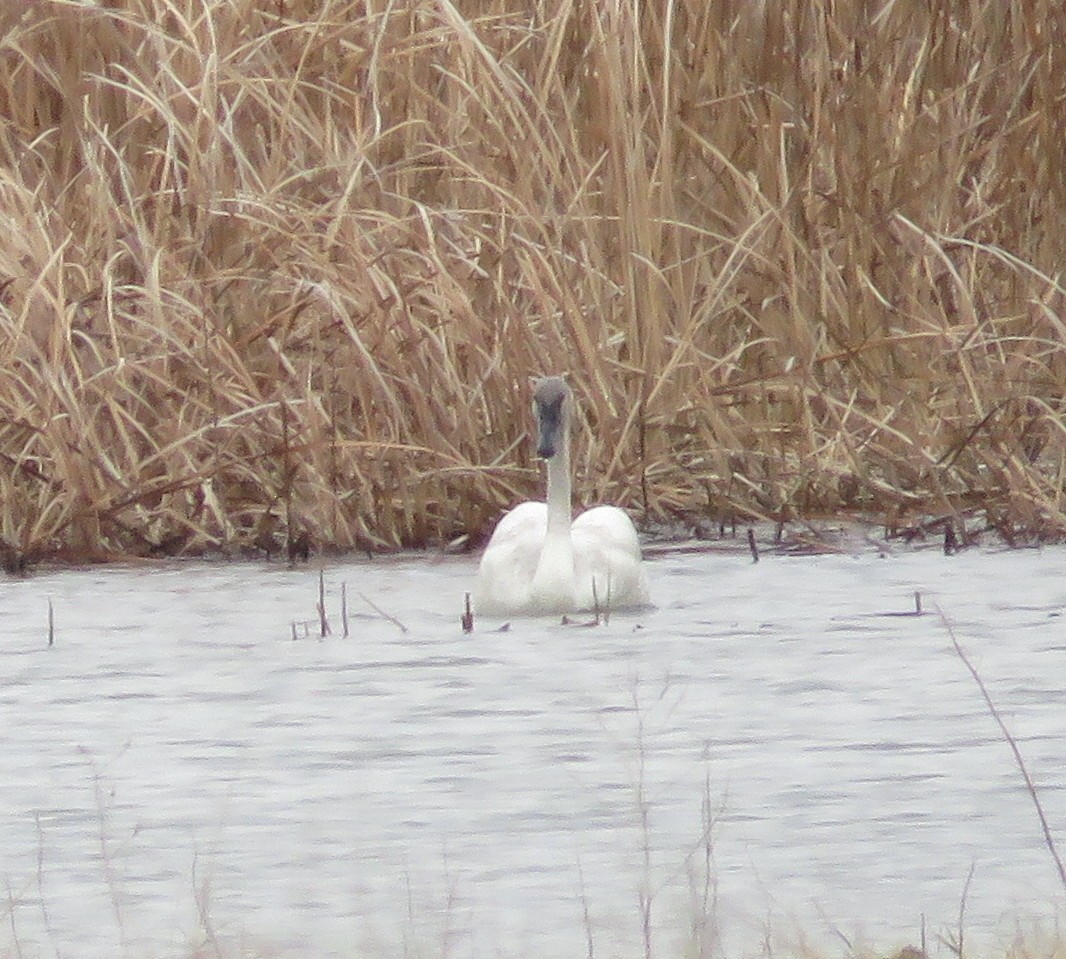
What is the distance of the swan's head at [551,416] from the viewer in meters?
8.46

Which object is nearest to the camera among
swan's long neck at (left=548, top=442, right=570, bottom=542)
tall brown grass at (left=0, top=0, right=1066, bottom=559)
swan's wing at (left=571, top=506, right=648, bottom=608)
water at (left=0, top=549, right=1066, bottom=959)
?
water at (left=0, top=549, right=1066, bottom=959)

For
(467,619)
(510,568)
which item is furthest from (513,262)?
(467,619)

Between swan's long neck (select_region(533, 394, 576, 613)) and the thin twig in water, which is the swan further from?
the thin twig in water

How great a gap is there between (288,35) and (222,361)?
139 cm

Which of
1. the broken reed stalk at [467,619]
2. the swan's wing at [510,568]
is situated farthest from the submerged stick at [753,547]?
the broken reed stalk at [467,619]

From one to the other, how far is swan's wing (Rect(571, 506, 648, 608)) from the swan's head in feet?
0.72

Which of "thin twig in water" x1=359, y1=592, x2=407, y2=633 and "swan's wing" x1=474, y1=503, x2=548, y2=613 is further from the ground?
"swan's wing" x1=474, y1=503, x2=548, y2=613

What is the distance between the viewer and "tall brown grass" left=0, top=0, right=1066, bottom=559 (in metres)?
9.11

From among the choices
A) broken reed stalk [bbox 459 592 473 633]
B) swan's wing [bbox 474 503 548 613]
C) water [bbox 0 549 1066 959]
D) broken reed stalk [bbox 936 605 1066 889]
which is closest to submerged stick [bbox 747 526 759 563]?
water [bbox 0 549 1066 959]

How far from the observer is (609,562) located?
812 cm

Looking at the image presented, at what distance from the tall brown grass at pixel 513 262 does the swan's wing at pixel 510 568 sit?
602 millimetres

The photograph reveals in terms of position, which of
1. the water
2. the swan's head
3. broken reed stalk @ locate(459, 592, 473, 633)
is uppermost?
the swan's head

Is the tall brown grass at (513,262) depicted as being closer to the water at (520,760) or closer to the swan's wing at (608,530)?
the water at (520,760)

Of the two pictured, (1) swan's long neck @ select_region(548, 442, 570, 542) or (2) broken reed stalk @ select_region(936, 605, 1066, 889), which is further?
(1) swan's long neck @ select_region(548, 442, 570, 542)
